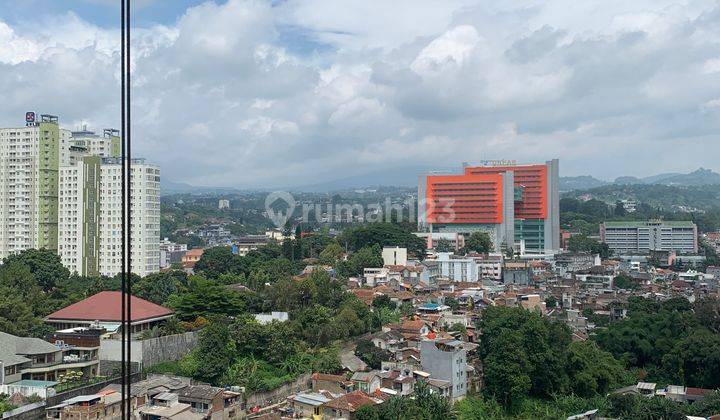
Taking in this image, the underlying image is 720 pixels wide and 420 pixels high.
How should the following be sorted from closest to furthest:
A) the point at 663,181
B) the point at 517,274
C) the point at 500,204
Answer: the point at 517,274 < the point at 500,204 < the point at 663,181

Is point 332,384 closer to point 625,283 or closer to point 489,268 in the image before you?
point 489,268

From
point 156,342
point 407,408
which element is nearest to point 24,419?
point 156,342

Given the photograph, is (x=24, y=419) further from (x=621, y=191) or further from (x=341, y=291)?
(x=621, y=191)

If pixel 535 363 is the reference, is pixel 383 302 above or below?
above

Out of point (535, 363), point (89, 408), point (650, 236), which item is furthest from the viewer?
point (650, 236)

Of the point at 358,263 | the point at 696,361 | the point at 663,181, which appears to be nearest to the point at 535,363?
the point at 696,361

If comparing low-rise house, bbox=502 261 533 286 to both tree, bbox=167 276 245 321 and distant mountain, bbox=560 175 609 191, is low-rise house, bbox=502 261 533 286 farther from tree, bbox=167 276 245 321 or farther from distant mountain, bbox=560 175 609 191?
distant mountain, bbox=560 175 609 191
